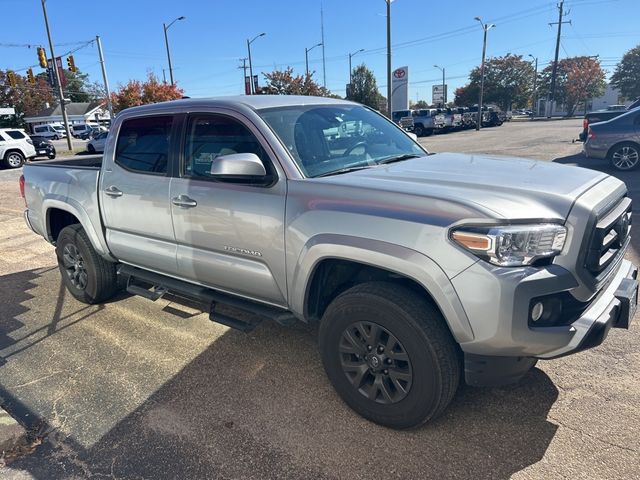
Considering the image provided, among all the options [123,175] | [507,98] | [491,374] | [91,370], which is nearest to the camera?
[491,374]

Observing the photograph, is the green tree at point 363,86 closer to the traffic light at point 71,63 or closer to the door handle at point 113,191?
the traffic light at point 71,63

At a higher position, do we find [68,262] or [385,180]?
[385,180]

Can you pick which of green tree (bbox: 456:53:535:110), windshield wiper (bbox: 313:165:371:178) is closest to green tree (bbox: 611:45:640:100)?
green tree (bbox: 456:53:535:110)

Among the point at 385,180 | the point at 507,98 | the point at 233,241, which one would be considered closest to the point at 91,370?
the point at 233,241

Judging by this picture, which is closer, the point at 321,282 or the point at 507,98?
the point at 321,282

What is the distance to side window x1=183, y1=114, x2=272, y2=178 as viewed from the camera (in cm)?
321

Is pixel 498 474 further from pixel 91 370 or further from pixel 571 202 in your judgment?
pixel 91 370

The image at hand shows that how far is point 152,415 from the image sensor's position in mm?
2941

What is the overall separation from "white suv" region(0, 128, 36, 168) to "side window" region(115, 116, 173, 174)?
20.9 meters

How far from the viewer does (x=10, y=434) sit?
279 centimetres

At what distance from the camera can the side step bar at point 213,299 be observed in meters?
3.20

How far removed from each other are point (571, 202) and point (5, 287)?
19.5 ft

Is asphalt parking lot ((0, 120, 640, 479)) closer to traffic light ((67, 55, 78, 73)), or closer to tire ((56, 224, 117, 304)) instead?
tire ((56, 224, 117, 304))

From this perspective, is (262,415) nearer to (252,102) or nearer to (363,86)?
(252,102)
